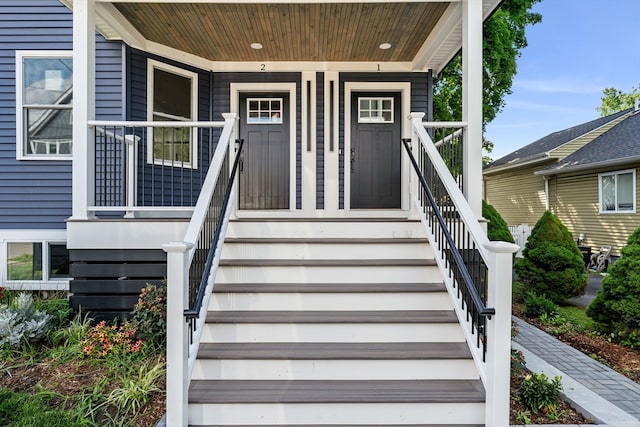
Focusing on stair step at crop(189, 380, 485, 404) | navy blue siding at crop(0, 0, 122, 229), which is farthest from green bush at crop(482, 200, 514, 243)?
navy blue siding at crop(0, 0, 122, 229)

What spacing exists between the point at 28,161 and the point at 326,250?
4185mm

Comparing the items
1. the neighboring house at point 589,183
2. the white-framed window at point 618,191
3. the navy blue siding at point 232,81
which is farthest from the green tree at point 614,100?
the navy blue siding at point 232,81

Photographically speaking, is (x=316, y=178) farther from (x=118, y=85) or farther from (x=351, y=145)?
(x=118, y=85)

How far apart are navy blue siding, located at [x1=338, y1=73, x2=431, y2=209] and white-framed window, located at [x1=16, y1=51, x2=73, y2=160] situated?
11.7 ft

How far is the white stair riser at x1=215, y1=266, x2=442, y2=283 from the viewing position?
10.9 feet

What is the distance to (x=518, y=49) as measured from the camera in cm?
1302

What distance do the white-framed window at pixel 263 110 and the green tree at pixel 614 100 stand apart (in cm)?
3277

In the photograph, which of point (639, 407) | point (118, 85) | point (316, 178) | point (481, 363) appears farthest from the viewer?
point (316, 178)

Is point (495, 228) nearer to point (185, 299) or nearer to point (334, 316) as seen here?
point (334, 316)

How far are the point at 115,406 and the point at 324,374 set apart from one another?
4.62 ft

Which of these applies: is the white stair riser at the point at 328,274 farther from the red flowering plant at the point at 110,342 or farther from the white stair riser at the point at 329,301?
the red flowering plant at the point at 110,342

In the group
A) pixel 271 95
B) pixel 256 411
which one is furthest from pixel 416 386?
pixel 271 95

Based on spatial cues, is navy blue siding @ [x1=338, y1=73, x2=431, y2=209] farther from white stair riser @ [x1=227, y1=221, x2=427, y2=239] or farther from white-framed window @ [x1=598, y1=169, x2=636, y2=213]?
white-framed window @ [x1=598, y1=169, x2=636, y2=213]

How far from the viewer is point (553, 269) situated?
606cm
